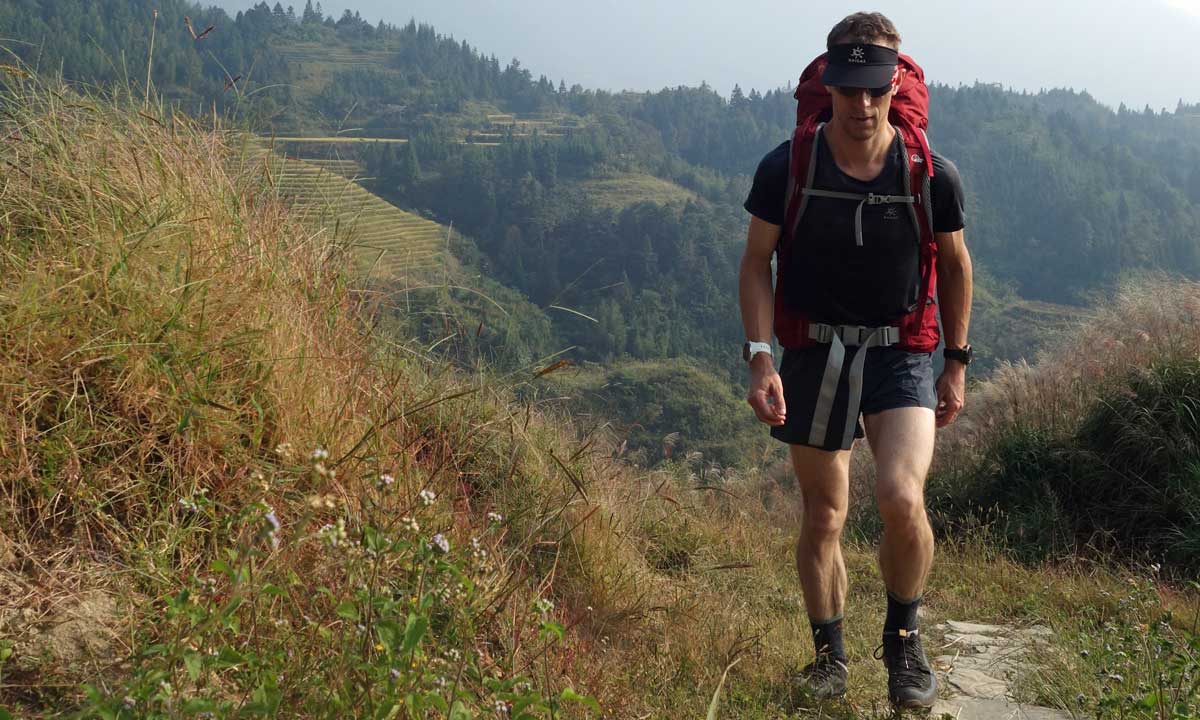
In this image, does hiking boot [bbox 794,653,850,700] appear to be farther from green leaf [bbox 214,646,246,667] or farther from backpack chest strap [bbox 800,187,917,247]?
green leaf [bbox 214,646,246,667]

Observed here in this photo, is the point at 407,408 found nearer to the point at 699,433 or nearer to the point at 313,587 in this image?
the point at 313,587

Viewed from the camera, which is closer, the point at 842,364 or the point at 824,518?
the point at 842,364

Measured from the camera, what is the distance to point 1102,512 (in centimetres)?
633

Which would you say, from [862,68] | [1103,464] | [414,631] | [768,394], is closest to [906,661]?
[768,394]

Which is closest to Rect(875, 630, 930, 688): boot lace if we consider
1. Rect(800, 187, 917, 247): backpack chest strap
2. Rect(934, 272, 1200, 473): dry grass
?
Rect(800, 187, 917, 247): backpack chest strap

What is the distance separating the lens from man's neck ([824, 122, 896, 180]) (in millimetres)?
2717

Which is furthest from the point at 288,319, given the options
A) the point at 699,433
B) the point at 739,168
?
the point at 739,168

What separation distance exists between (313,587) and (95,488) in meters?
0.62

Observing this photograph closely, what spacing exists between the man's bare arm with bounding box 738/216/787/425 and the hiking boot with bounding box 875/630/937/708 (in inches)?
27.6

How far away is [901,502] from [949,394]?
463 millimetres

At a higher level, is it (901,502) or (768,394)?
(768,394)

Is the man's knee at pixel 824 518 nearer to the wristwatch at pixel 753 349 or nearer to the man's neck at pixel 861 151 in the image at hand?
the wristwatch at pixel 753 349

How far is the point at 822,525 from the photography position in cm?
292

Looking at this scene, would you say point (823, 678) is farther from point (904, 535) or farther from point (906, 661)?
point (904, 535)
